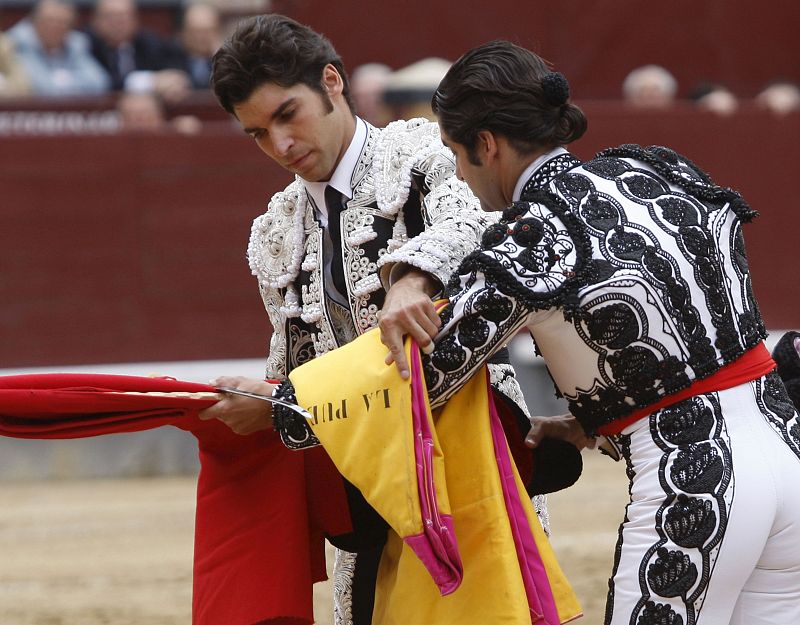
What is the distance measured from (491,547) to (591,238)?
1.71ft

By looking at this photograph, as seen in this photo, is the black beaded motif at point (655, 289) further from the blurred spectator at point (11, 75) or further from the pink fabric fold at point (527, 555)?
the blurred spectator at point (11, 75)

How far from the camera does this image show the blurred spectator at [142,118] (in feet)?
22.5

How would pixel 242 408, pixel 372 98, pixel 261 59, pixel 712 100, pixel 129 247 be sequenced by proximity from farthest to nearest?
pixel 712 100 → pixel 372 98 → pixel 129 247 → pixel 261 59 → pixel 242 408

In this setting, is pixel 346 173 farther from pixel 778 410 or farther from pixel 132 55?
pixel 132 55

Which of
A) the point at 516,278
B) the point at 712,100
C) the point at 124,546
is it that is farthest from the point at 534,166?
the point at 712,100

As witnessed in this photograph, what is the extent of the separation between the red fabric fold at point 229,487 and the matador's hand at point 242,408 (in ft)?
0.07

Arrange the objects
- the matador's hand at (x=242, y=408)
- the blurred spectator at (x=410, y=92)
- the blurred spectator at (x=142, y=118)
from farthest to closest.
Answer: the blurred spectator at (x=142, y=118) → the blurred spectator at (x=410, y=92) → the matador's hand at (x=242, y=408)

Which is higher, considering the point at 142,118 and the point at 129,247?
A: the point at 142,118

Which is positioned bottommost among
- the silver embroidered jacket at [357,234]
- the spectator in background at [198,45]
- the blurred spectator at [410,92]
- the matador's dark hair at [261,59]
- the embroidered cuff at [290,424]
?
the embroidered cuff at [290,424]

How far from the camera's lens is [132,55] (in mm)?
7363

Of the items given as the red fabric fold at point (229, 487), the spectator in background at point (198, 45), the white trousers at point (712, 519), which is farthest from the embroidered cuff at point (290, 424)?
the spectator in background at point (198, 45)

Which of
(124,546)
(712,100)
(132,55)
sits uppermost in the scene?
(132,55)

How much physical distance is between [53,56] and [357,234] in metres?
5.00

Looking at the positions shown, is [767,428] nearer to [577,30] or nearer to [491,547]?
[491,547]
